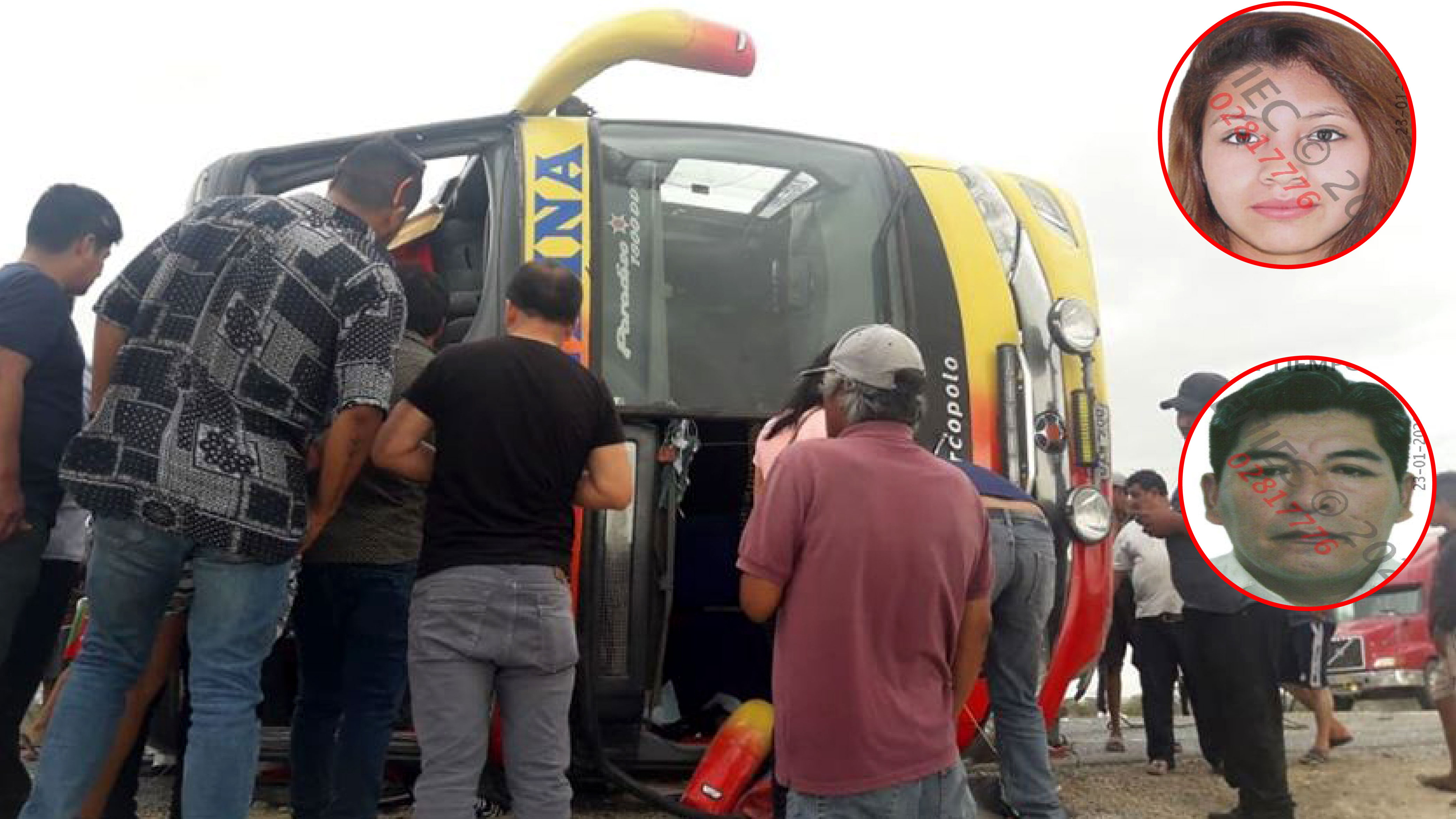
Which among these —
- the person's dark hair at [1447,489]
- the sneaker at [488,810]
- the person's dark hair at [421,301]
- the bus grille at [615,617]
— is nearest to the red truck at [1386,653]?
the person's dark hair at [1447,489]

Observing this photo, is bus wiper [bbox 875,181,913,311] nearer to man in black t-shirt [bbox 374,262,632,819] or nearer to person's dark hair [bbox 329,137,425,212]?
man in black t-shirt [bbox 374,262,632,819]

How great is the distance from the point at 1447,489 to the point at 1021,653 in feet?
11.2

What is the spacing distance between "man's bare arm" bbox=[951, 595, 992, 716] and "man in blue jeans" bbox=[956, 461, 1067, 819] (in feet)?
3.56

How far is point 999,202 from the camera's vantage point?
4730mm

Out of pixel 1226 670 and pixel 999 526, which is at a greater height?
pixel 999 526

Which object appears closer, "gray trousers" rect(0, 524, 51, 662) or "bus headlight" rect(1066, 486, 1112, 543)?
"gray trousers" rect(0, 524, 51, 662)

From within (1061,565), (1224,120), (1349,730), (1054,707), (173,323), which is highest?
(1224,120)

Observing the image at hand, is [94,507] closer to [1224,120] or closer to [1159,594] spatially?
[1224,120]

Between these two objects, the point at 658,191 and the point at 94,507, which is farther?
the point at 658,191

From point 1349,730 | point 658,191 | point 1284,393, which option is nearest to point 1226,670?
point 1284,393

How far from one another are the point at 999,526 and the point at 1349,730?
6665mm

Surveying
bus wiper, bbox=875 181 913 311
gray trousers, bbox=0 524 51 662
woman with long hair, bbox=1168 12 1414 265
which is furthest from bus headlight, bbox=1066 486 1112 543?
gray trousers, bbox=0 524 51 662

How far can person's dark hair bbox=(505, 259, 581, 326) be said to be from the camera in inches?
118

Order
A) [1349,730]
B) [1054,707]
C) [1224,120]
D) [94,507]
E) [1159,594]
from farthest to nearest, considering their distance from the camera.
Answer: [1349,730] < [1159,594] < [1054,707] < [1224,120] < [94,507]
